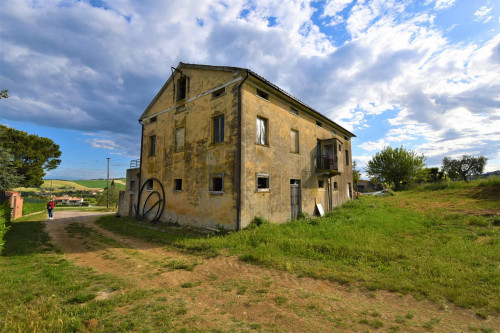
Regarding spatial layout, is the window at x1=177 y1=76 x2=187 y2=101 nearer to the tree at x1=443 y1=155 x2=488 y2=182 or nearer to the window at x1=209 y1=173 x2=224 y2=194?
the window at x1=209 y1=173 x2=224 y2=194

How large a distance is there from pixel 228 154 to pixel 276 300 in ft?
24.6

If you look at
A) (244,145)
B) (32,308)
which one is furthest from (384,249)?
(32,308)

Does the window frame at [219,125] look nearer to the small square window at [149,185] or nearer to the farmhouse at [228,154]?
the farmhouse at [228,154]

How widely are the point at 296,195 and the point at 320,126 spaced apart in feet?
22.4

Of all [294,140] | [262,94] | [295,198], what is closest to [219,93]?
[262,94]

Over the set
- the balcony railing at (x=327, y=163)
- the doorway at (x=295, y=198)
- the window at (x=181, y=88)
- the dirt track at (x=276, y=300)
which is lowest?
the dirt track at (x=276, y=300)

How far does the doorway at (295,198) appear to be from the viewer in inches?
512

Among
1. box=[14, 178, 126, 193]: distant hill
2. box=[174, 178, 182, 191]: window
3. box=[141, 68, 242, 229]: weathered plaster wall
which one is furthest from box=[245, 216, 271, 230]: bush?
box=[14, 178, 126, 193]: distant hill

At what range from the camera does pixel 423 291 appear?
4.47 metres

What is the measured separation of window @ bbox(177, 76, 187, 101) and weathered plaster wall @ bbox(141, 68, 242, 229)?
37 cm

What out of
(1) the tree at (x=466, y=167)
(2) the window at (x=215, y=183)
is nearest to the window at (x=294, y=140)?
(2) the window at (x=215, y=183)

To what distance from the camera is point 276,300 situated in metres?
4.26

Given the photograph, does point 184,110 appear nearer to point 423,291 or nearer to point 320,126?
point 320,126

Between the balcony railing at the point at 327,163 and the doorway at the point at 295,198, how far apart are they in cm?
277
